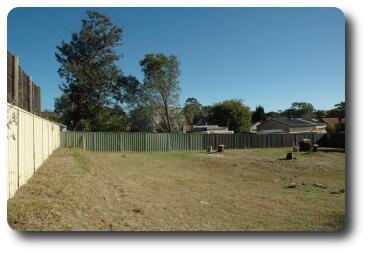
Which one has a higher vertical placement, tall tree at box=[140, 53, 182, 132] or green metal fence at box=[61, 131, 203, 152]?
tall tree at box=[140, 53, 182, 132]

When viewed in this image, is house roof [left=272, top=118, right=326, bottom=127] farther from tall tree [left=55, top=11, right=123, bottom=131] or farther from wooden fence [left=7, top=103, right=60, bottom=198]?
wooden fence [left=7, top=103, right=60, bottom=198]

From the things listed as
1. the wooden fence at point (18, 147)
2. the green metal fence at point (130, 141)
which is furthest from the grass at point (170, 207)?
the green metal fence at point (130, 141)

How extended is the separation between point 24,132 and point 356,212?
548cm

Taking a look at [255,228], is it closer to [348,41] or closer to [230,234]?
[230,234]

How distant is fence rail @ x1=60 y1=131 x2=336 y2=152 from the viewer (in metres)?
19.7

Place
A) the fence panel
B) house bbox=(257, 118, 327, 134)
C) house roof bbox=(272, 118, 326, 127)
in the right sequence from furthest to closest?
house roof bbox=(272, 118, 326, 127), house bbox=(257, 118, 327, 134), the fence panel

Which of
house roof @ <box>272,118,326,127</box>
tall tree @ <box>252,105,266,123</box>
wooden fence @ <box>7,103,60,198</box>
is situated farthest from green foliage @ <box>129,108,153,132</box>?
tall tree @ <box>252,105,266,123</box>

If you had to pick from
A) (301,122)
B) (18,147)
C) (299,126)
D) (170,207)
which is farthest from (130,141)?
(301,122)

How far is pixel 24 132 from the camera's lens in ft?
14.7

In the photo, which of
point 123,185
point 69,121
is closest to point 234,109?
point 69,121

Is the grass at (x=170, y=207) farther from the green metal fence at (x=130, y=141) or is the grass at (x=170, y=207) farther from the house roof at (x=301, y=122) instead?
the house roof at (x=301, y=122)

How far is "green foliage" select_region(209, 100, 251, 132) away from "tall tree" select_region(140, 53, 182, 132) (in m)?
21.0

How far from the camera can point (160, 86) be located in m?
28.7
